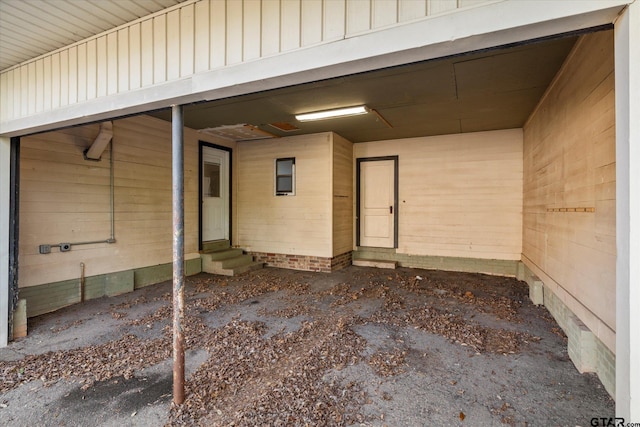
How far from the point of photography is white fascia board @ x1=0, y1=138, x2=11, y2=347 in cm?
321

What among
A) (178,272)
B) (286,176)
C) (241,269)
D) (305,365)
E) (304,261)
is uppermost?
(286,176)

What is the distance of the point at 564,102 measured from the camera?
3.34m

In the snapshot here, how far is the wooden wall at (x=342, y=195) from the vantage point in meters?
6.54

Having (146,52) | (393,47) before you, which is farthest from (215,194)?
(393,47)

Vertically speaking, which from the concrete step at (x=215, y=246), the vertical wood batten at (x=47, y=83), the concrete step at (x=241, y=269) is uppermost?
the vertical wood batten at (x=47, y=83)

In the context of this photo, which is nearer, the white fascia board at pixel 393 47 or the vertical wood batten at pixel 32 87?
the white fascia board at pixel 393 47

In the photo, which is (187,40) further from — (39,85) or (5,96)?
(5,96)

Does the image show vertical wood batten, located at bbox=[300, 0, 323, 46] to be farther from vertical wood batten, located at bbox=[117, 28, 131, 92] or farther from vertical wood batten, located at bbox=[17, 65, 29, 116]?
vertical wood batten, located at bbox=[17, 65, 29, 116]

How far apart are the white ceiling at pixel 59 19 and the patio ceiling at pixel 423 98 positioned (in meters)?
1.65

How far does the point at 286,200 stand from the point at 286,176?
55 centimetres

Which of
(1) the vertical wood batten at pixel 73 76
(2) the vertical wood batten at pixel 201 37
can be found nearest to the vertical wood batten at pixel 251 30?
(2) the vertical wood batten at pixel 201 37

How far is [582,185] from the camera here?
280cm

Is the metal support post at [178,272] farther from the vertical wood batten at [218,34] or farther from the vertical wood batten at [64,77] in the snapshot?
the vertical wood batten at [64,77]

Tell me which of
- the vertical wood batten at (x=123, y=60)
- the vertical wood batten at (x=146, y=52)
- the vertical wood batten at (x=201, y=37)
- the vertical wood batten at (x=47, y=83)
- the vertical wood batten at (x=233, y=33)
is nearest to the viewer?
the vertical wood batten at (x=233, y=33)
